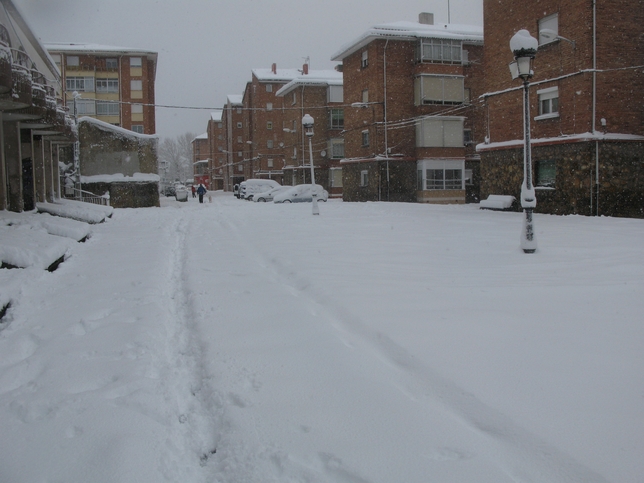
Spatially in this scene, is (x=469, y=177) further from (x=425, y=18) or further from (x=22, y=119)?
(x=22, y=119)

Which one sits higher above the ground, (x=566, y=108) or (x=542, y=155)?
(x=566, y=108)

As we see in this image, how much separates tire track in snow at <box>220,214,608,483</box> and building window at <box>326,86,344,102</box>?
48.8 m

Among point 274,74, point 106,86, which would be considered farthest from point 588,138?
point 274,74

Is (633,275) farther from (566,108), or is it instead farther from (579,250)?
(566,108)

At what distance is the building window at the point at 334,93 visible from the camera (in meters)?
52.8

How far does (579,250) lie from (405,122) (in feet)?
91.6

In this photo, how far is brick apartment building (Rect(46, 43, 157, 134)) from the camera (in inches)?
2183

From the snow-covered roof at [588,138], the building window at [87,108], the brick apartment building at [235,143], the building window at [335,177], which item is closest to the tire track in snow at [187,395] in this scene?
the snow-covered roof at [588,138]

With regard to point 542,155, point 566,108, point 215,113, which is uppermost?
point 215,113

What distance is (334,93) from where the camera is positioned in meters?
53.0

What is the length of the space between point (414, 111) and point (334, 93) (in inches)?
658

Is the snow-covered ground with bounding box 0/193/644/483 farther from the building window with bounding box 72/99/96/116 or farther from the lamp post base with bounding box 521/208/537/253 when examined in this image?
the building window with bounding box 72/99/96/116

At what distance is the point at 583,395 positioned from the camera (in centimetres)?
398

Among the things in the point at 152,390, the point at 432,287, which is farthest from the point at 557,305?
the point at 152,390
